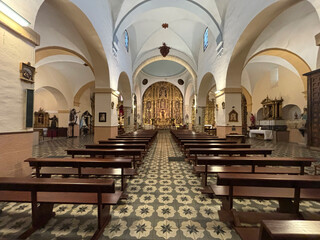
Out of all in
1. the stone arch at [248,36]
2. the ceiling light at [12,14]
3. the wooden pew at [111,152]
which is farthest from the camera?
the stone arch at [248,36]

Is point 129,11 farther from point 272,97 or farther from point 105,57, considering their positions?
point 272,97

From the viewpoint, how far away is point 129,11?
8969 millimetres

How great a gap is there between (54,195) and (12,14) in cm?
334

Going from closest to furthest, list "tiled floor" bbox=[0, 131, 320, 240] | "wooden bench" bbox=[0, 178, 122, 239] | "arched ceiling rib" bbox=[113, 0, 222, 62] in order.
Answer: "wooden bench" bbox=[0, 178, 122, 239]
"tiled floor" bbox=[0, 131, 320, 240]
"arched ceiling rib" bbox=[113, 0, 222, 62]

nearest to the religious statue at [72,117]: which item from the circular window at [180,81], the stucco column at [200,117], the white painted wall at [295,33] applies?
the stucco column at [200,117]

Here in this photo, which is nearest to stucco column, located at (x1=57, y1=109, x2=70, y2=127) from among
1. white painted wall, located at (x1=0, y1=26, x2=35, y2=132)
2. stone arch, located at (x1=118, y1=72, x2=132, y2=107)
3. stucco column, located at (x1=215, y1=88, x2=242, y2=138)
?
stone arch, located at (x1=118, y1=72, x2=132, y2=107)

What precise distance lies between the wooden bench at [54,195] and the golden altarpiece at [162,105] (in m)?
23.3

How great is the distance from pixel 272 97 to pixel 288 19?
8.43 m

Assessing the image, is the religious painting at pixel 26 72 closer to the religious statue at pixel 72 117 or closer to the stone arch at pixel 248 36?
the stone arch at pixel 248 36

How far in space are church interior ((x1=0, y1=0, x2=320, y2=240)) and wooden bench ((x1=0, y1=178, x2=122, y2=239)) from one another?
0.01m

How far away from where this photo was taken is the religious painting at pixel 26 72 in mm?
3451

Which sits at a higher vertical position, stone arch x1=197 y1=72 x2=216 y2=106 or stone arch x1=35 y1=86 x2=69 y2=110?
stone arch x1=197 y1=72 x2=216 y2=106

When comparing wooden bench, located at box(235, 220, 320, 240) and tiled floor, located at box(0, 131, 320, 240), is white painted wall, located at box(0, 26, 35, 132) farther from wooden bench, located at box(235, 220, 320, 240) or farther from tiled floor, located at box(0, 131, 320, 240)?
wooden bench, located at box(235, 220, 320, 240)

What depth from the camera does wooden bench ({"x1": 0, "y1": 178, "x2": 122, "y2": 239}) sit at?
1.73m
